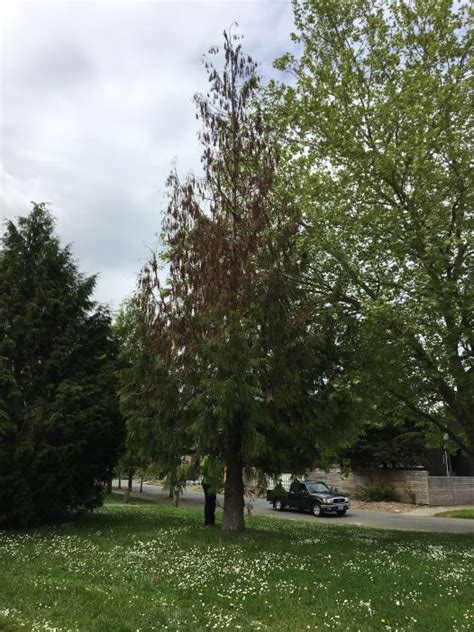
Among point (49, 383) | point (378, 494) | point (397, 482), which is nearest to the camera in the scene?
point (49, 383)

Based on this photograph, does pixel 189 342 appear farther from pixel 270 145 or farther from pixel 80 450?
pixel 270 145

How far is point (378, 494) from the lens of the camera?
28.4 metres

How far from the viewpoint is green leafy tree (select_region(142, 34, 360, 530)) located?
30.1ft

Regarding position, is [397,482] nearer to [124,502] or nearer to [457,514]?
[457,514]

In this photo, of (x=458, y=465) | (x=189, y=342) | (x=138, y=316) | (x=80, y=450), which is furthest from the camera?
(x=458, y=465)

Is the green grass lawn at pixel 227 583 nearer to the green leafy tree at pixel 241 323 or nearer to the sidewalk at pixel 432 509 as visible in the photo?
the green leafy tree at pixel 241 323

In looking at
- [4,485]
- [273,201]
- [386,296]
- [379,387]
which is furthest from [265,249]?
[4,485]

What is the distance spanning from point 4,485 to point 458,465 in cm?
2945

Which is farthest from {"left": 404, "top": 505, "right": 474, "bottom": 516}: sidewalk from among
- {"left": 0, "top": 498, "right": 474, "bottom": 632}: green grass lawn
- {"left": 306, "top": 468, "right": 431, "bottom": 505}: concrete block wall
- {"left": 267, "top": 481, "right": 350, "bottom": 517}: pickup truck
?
{"left": 0, "top": 498, "right": 474, "bottom": 632}: green grass lawn

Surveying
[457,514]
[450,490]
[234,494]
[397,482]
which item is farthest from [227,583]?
[450,490]

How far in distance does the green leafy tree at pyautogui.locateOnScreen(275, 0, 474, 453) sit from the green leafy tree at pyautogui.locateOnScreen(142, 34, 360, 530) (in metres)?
1.37

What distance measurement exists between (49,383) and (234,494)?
4964mm

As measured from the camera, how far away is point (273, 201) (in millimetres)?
11273

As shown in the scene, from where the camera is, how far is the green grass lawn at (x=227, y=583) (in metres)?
5.44
